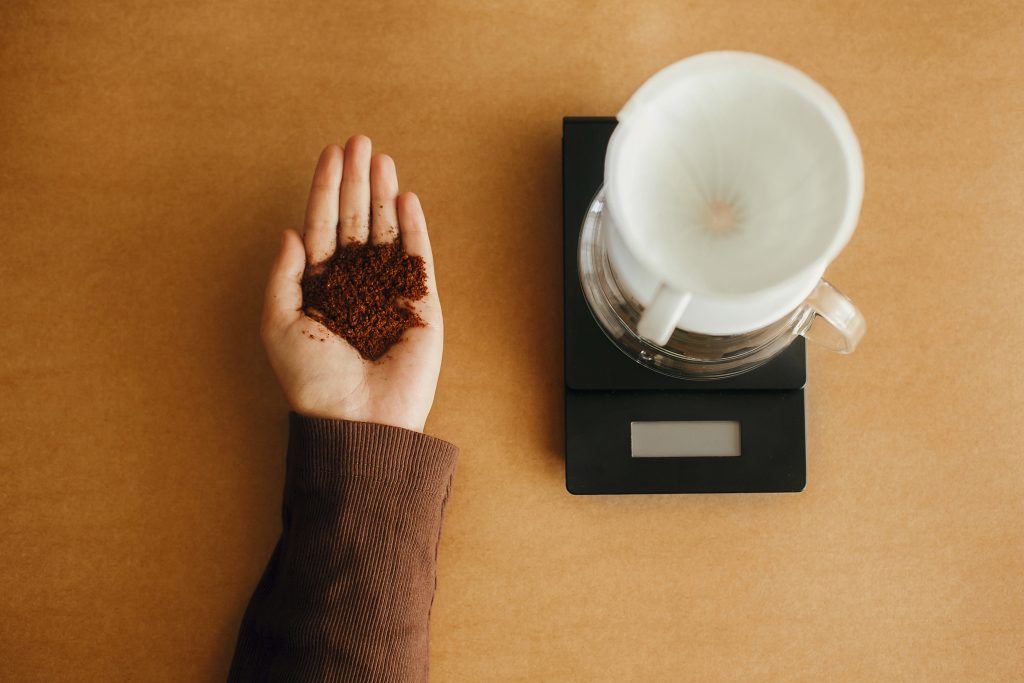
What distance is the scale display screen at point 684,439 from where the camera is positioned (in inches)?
29.3

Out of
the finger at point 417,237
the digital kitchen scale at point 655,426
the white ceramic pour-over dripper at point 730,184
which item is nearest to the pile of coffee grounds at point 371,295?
the finger at point 417,237

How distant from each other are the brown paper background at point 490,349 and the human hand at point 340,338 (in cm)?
5

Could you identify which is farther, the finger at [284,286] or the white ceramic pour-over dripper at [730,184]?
the finger at [284,286]

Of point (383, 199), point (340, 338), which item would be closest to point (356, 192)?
point (383, 199)

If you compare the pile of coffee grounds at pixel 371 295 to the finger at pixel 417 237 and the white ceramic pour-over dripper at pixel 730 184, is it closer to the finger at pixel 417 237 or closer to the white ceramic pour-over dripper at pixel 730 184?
the finger at pixel 417 237

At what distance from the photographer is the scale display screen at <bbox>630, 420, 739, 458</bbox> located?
29.3 inches

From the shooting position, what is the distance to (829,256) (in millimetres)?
481

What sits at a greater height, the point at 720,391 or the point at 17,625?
the point at 720,391

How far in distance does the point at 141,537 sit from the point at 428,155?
20.6 inches

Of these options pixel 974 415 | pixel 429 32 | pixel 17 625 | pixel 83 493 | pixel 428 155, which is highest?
pixel 429 32

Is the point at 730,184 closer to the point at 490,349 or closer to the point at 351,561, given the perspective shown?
the point at 490,349

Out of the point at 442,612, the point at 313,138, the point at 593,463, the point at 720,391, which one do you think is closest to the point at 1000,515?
the point at 720,391

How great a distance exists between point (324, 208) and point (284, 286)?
9cm

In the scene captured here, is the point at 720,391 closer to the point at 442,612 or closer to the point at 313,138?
the point at 442,612
